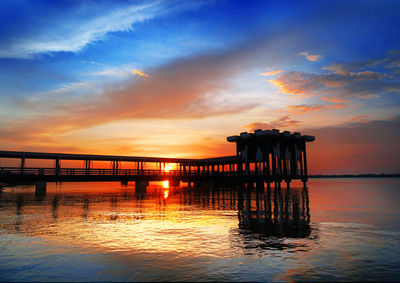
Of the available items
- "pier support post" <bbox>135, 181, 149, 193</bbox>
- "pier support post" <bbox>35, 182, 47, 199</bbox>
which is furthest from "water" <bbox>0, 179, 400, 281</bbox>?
"pier support post" <bbox>135, 181, 149, 193</bbox>

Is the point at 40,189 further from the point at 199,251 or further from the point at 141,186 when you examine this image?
the point at 199,251

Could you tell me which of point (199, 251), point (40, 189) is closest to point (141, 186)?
point (40, 189)

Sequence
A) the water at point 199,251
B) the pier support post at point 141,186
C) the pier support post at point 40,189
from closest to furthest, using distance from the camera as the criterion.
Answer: the water at point 199,251 → the pier support post at point 40,189 → the pier support post at point 141,186

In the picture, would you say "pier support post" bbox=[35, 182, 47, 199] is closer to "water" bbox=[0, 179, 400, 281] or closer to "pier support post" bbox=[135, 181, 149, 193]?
"pier support post" bbox=[135, 181, 149, 193]

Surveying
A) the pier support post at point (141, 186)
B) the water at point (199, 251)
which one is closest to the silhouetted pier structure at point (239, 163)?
the pier support post at point (141, 186)

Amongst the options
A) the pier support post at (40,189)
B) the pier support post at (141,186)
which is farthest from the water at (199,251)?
the pier support post at (141,186)

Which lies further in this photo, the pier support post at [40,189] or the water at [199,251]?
the pier support post at [40,189]

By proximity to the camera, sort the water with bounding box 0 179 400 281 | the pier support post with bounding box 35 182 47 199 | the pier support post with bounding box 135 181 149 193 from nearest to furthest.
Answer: the water with bounding box 0 179 400 281 < the pier support post with bounding box 35 182 47 199 < the pier support post with bounding box 135 181 149 193

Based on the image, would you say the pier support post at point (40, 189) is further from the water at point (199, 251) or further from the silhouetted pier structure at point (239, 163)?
the water at point (199, 251)

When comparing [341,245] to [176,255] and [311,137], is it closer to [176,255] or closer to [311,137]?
[176,255]

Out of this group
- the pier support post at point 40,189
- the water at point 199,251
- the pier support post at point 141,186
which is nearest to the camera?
the water at point 199,251

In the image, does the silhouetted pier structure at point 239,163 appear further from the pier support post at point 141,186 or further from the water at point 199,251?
the water at point 199,251

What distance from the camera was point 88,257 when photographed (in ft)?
32.1

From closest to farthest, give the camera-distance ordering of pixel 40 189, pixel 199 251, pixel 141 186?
pixel 199 251 → pixel 40 189 → pixel 141 186
